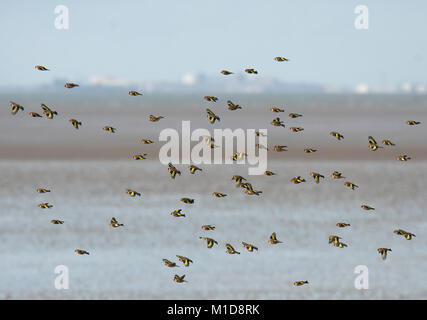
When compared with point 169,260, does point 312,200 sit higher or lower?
higher

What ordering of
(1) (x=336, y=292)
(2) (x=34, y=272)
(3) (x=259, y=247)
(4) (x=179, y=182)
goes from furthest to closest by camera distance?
(4) (x=179, y=182) < (3) (x=259, y=247) < (2) (x=34, y=272) < (1) (x=336, y=292)

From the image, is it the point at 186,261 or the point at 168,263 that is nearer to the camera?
the point at 186,261

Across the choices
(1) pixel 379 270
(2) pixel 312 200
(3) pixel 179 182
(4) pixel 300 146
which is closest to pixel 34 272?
(1) pixel 379 270

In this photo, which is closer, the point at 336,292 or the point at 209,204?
the point at 336,292

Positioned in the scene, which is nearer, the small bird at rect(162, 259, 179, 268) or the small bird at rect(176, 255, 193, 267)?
the small bird at rect(162, 259, 179, 268)

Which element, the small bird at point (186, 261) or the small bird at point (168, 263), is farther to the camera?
the small bird at point (186, 261)

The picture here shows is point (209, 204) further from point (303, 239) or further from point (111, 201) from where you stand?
point (303, 239)
